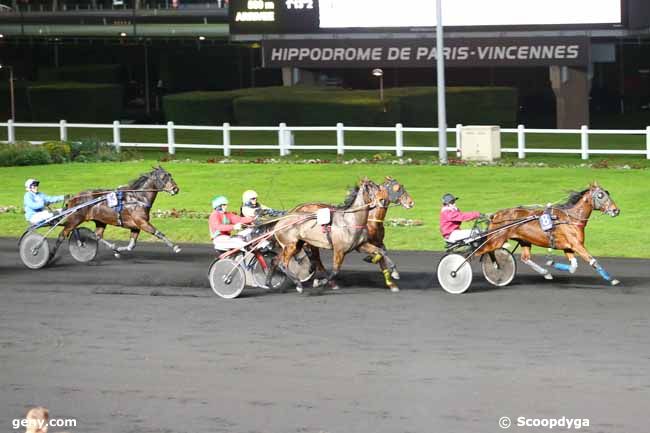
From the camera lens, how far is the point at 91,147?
121ft

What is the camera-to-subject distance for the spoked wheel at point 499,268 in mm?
18578

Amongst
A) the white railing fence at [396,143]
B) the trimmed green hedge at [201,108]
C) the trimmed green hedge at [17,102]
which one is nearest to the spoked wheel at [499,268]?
the white railing fence at [396,143]

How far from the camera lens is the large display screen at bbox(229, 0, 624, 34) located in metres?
37.8

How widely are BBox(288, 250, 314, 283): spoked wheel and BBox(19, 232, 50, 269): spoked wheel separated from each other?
14.3ft

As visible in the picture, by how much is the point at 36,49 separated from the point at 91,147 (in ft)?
96.2

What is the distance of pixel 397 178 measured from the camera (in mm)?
31000

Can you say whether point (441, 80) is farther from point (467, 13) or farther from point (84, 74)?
point (84, 74)

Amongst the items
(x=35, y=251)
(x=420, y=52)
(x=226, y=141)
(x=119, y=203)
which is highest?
(x=420, y=52)

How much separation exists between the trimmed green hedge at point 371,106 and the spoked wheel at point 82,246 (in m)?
20.8

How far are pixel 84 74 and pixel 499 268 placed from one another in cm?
4172

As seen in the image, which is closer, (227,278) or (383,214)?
(227,278)

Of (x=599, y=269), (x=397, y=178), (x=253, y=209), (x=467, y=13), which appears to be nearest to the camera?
(x=599, y=269)

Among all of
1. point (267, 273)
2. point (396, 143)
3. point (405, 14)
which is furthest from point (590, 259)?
point (405, 14)

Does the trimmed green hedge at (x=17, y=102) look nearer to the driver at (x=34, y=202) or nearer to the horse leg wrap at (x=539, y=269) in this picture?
the driver at (x=34, y=202)
